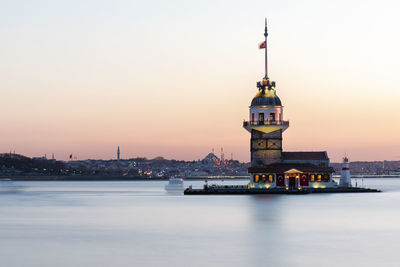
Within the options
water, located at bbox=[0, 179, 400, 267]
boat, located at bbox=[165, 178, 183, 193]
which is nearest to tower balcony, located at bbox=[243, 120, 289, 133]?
water, located at bbox=[0, 179, 400, 267]

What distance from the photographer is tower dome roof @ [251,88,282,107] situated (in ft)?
348

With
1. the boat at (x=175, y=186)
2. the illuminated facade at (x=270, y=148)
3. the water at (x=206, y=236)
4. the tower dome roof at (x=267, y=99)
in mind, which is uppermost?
the tower dome roof at (x=267, y=99)

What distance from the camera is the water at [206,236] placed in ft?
127

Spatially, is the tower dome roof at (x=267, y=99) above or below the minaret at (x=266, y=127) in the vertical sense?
above

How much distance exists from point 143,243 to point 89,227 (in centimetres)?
1423

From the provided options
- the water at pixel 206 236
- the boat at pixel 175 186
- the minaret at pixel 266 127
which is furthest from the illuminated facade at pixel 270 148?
the boat at pixel 175 186

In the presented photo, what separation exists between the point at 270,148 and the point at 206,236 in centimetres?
5568

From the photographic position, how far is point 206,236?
5144cm

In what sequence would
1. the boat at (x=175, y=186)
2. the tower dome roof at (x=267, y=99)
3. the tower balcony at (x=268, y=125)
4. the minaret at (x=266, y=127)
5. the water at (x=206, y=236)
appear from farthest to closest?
the boat at (x=175, y=186) < the tower dome roof at (x=267, y=99) < the minaret at (x=266, y=127) < the tower balcony at (x=268, y=125) < the water at (x=206, y=236)

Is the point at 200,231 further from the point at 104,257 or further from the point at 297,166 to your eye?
the point at 297,166

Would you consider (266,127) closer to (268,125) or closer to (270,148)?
(268,125)

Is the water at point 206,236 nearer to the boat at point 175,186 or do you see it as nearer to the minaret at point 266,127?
the minaret at point 266,127

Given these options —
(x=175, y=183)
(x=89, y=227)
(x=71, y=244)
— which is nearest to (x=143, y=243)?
(x=71, y=244)

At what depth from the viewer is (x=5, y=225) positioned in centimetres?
6397
